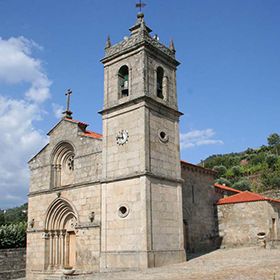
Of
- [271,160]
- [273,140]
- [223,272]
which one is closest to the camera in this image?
[223,272]

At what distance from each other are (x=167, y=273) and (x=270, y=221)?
40.7 feet

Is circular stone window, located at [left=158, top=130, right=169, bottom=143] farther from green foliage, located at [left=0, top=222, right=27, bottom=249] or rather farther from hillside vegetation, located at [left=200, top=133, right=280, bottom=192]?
hillside vegetation, located at [left=200, top=133, right=280, bottom=192]

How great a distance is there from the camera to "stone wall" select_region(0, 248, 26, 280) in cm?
2430

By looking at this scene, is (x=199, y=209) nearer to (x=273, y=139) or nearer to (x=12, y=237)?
(x=12, y=237)

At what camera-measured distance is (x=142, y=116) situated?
60.1 ft

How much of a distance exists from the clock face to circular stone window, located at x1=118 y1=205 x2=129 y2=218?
10.7 feet

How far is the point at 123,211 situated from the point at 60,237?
6.09 meters

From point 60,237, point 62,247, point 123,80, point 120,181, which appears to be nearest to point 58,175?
point 60,237

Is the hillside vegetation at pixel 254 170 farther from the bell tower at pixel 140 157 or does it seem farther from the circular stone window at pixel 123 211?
the circular stone window at pixel 123 211

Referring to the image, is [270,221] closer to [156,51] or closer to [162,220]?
[162,220]

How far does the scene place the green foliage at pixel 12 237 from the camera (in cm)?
2781

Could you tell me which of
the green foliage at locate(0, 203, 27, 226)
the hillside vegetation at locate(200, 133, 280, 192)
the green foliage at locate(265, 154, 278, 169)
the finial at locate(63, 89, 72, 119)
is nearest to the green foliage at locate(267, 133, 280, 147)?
the hillside vegetation at locate(200, 133, 280, 192)

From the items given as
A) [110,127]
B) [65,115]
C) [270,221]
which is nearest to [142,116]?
[110,127]

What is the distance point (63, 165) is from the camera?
2314 centimetres
